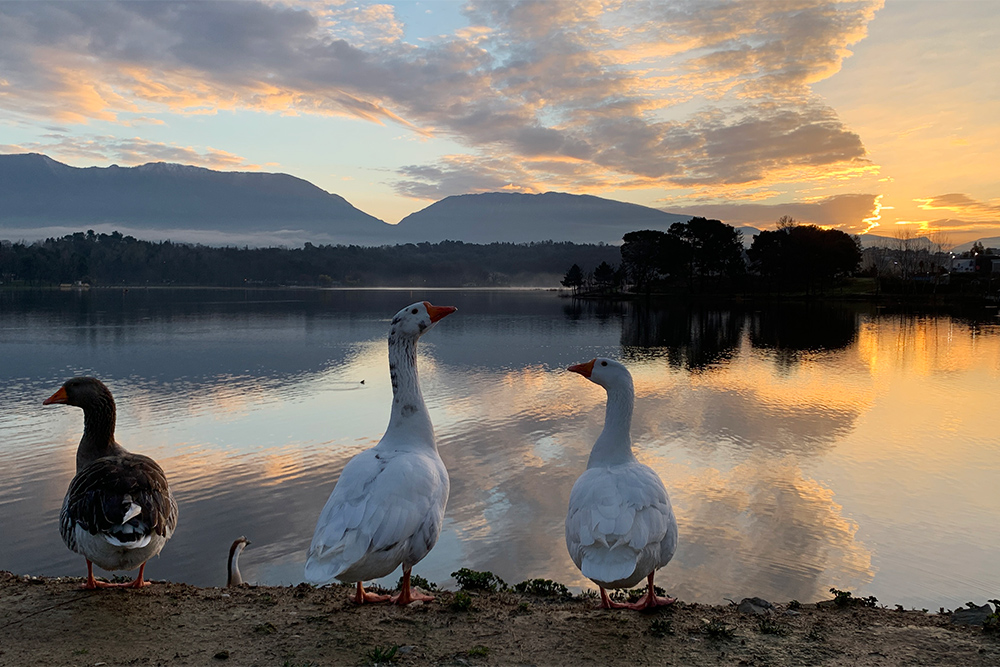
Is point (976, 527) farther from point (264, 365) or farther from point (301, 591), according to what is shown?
point (264, 365)

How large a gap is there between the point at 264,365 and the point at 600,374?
32.3m

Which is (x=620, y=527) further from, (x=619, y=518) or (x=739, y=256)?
(x=739, y=256)

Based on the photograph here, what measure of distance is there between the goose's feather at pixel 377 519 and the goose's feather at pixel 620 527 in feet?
4.91

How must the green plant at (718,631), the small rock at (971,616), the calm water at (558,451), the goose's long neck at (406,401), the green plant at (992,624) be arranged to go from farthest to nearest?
the calm water at (558,451), the goose's long neck at (406,401), the small rock at (971,616), the green plant at (992,624), the green plant at (718,631)

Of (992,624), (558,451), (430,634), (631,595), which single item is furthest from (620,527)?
(558,451)

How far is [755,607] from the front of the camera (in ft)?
23.8

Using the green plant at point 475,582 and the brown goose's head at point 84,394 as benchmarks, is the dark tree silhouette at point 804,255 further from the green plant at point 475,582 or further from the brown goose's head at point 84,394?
the brown goose's head at point 84,394

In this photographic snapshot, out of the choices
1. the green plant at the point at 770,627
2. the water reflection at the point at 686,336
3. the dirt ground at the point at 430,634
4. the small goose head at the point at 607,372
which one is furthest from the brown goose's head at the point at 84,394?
the water reflection at the point at 686,336

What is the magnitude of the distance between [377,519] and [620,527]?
7.52 feet

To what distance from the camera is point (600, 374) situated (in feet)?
24.9

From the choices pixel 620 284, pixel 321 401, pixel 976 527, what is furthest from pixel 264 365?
pixel 620 284

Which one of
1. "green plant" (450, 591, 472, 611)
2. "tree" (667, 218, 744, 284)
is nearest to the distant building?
"tree" (667, 218, 744, 284)

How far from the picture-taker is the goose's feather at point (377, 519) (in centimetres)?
536

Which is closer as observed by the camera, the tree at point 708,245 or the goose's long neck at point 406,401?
the goose's long neck at point 406,401
